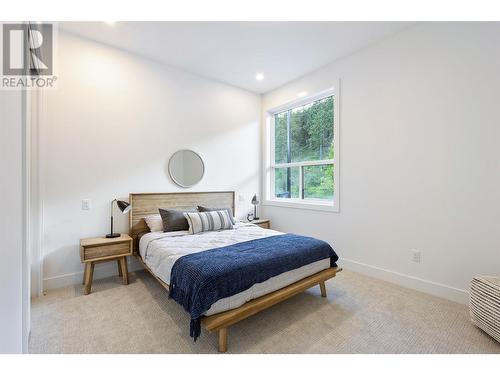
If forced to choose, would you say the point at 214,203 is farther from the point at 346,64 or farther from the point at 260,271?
the point at 346,64

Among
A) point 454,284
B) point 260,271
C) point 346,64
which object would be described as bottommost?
point 454,284

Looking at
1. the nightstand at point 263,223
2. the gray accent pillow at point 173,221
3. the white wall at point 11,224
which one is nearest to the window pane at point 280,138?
the nightstand at point 263,223

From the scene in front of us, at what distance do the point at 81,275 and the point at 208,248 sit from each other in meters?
1.73

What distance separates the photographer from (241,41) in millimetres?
2799

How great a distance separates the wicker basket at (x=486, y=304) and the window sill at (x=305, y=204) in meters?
1.64

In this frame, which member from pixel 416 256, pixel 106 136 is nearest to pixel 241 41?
pixel 106 136

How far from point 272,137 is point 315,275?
293cm

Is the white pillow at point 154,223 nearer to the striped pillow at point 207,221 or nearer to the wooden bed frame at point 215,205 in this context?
the wooden bed frame at point 215,205

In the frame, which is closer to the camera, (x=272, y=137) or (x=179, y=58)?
(x=179, y=58)

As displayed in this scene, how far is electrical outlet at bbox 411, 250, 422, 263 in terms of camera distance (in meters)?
2.52

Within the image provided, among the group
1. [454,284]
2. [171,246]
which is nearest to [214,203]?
[171,246]

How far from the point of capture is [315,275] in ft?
7.42

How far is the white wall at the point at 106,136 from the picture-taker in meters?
2.54

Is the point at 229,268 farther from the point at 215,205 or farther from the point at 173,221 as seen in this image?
the point at 215,205
